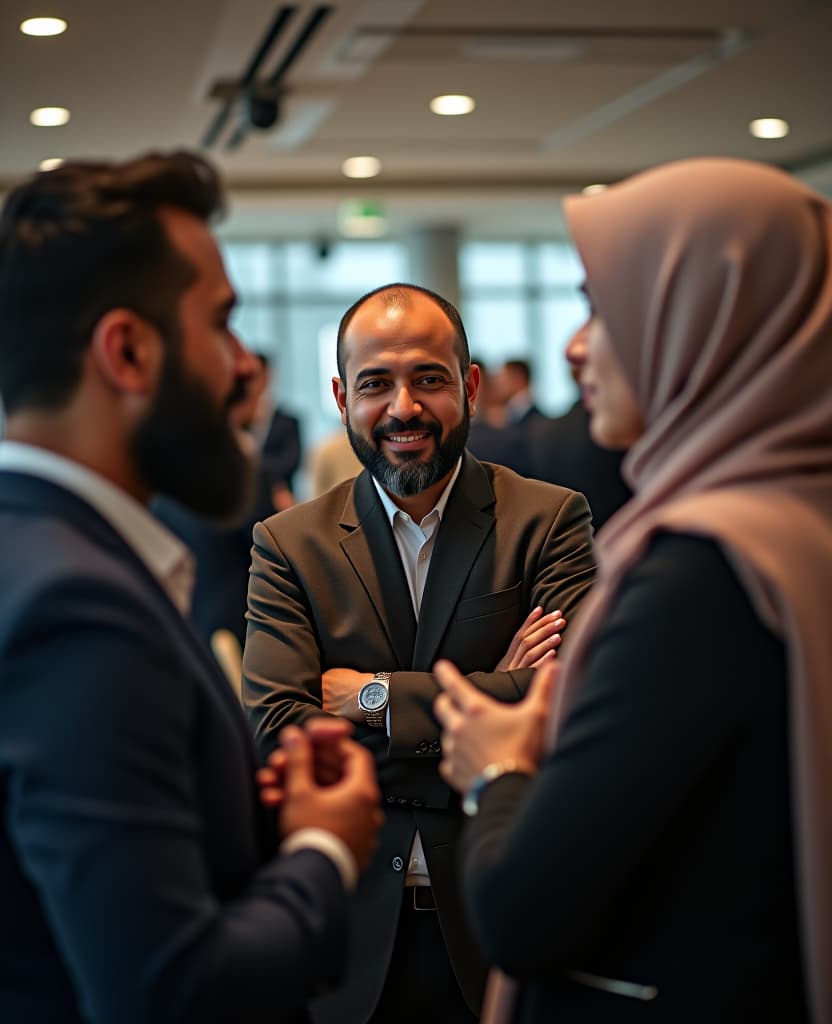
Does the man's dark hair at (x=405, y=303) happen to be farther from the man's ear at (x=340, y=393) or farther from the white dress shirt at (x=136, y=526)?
the white dress shirt at (x=136, y=526)

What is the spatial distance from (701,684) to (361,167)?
1106 centimetres

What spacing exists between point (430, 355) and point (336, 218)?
38.9 ft

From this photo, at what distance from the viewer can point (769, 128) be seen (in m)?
10.9

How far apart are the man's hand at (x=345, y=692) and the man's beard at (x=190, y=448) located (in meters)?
0.90

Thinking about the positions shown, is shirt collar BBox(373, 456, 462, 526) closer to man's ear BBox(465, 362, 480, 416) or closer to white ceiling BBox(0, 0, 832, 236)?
man's ear BBox(465, 362, 480, 416)

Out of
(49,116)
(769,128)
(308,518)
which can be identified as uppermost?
(769,128)

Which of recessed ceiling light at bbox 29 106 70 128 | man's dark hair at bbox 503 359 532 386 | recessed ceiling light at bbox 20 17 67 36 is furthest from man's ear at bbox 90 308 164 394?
man's dark hair at bbox 503 359 532 386

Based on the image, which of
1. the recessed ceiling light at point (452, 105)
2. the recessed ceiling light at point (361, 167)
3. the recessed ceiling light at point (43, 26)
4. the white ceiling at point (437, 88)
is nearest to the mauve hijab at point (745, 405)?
the white ceiling at point (437, 88)

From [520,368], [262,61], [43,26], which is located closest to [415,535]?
[43,26]

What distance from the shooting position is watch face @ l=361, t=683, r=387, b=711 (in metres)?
2.43

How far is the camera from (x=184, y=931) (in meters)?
1.28

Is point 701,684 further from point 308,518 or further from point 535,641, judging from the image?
point 308,518

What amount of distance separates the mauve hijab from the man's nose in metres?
1.03

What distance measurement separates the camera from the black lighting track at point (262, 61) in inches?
272
